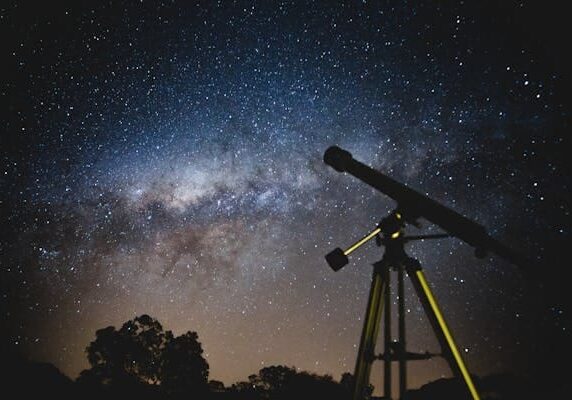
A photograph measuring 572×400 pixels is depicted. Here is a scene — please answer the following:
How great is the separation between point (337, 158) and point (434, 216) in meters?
1.01

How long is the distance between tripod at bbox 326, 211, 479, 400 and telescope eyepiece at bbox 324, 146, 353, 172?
690 mm

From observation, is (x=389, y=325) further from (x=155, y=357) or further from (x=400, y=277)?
(x=155, y=357)

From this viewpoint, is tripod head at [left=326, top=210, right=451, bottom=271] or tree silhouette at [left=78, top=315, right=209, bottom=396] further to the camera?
tree silhouette at [left=78, top=315, right=209, bottom=396]

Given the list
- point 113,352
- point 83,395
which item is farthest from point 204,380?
point 83,395

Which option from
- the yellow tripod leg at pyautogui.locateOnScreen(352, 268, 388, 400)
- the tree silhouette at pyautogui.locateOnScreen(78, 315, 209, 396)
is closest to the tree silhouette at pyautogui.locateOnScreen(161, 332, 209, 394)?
the tree silhouette at pyautogui.locateOnScreen(78, 315, 209, 396)

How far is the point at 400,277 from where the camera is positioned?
290 centimetres

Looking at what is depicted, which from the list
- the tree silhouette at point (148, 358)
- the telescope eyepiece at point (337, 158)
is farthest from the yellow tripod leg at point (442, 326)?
the tree silhouette at point (148, 358)

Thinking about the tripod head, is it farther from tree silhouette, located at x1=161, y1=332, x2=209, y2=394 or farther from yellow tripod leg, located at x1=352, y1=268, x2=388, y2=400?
tree silhouette, located at x1=161, y1=332, x2=209, y2=394

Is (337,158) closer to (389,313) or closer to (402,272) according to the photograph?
(402,272)

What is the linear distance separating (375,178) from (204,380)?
28531 mm

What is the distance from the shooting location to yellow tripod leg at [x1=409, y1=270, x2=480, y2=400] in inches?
99.8

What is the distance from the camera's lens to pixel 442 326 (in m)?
2.61

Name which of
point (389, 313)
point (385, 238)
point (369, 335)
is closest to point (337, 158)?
point (385, 238)

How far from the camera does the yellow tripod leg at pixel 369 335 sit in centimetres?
283
